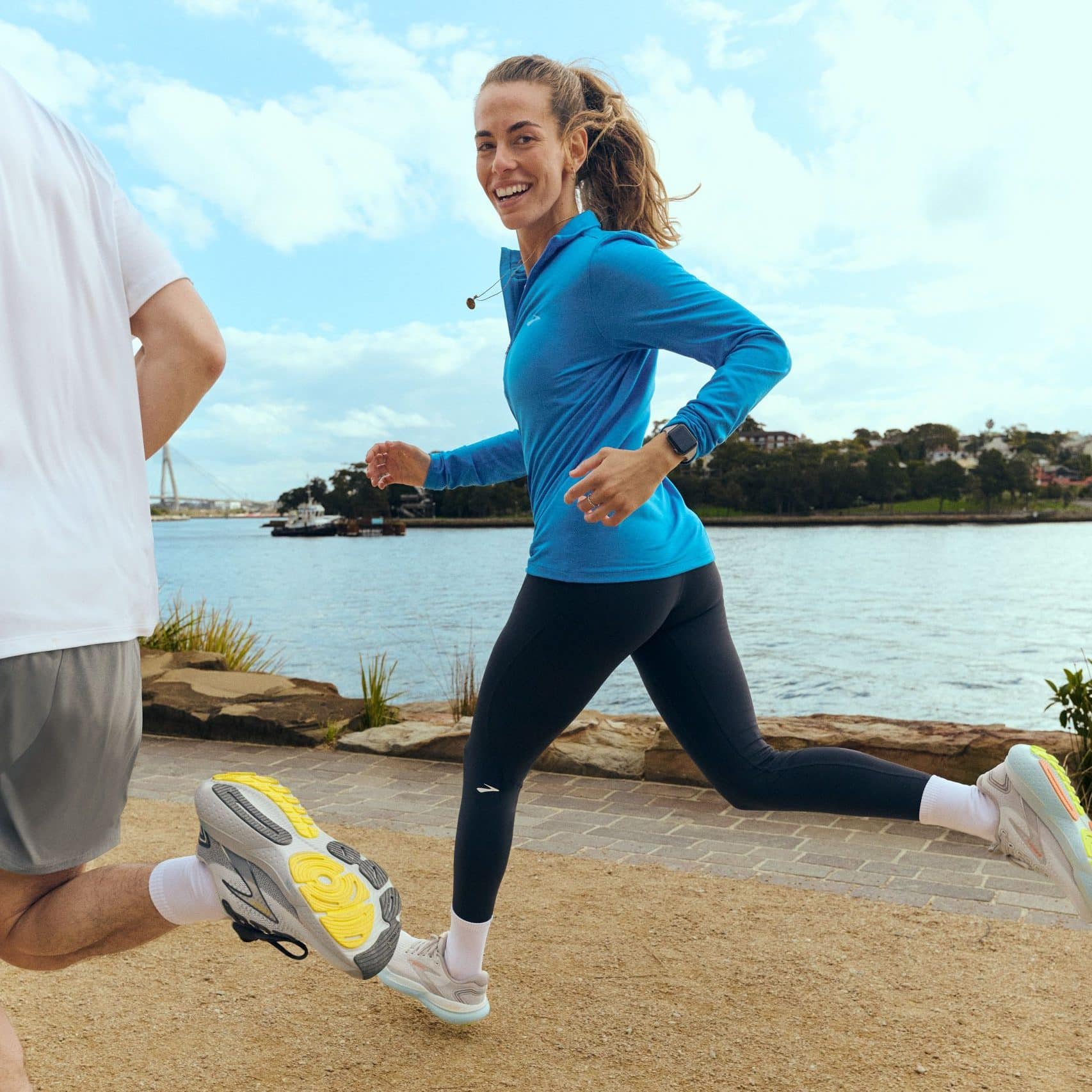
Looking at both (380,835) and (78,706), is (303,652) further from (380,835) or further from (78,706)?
(78,706)

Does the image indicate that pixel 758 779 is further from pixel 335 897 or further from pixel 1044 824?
pixel 335 897

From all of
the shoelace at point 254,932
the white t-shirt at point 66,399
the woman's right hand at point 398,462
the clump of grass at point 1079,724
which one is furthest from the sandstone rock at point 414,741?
the white t-shirt at point 66,399

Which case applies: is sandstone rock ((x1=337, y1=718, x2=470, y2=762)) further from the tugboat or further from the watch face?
the tugboat

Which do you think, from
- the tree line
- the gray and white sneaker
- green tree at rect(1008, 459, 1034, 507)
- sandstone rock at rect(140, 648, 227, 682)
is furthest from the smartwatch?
green tree at rect(1008, 459, 1034, 507)

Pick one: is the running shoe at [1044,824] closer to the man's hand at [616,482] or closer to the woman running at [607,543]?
the woman running at [607,543]

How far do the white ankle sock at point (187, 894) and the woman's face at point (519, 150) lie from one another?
5.11 feet

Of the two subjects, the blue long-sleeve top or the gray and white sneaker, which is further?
the gray and white sneaker

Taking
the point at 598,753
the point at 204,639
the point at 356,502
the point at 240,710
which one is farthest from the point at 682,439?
the point at 356,502

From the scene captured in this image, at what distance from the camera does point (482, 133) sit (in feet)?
8.26

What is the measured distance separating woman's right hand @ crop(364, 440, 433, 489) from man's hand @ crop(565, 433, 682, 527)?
2.90ft

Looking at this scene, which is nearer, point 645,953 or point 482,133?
point 482,133

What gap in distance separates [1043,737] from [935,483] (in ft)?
332

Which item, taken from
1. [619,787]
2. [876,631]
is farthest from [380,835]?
[876,631]

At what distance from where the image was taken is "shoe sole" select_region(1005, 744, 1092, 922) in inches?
91.5
